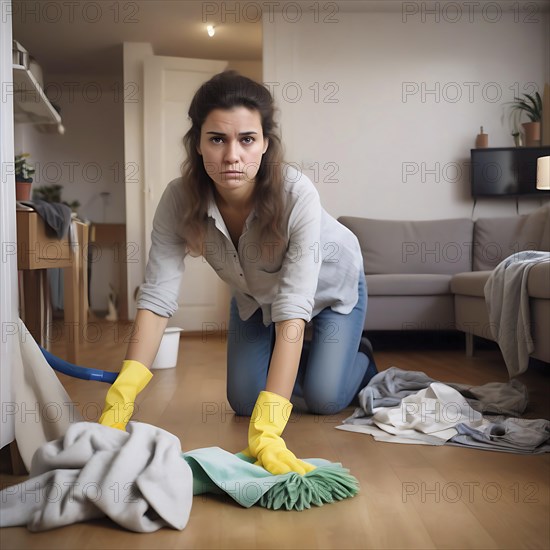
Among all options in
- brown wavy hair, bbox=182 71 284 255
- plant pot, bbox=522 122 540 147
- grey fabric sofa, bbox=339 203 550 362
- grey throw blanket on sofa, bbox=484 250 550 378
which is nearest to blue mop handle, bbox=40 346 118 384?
brown wavy hair, bbox=182 71 284 255

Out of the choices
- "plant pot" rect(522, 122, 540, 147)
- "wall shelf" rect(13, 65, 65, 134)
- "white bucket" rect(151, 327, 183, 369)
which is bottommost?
"white bucket" rect(151, 327, 183, 369)

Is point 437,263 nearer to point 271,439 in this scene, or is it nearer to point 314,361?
point 314,361

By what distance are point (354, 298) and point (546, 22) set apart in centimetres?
382

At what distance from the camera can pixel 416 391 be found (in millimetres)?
2453

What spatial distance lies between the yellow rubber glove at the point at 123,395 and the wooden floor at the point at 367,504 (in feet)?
0.79

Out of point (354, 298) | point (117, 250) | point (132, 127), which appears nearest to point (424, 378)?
point (354, 298)

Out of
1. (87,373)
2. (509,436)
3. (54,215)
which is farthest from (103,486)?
(54,215)

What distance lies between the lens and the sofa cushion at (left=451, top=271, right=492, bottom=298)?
11.7 ft

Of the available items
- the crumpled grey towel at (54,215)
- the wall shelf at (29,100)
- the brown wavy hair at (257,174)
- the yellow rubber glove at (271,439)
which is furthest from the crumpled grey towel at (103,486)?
the wall shelf at (29,100)

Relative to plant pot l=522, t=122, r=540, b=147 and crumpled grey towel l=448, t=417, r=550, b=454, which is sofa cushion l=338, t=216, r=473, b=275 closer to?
plant pot l=522, t=122, r=540, b=147

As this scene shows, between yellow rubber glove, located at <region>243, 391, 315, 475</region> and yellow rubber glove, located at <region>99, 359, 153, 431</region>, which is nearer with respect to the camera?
yellow rubber glove, located at <region>243, 391, 315, 475</region>

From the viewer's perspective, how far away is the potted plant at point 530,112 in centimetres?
500

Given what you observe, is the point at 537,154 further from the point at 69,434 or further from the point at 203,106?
the point at 69,434

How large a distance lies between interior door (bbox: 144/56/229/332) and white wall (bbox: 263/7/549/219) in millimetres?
931
